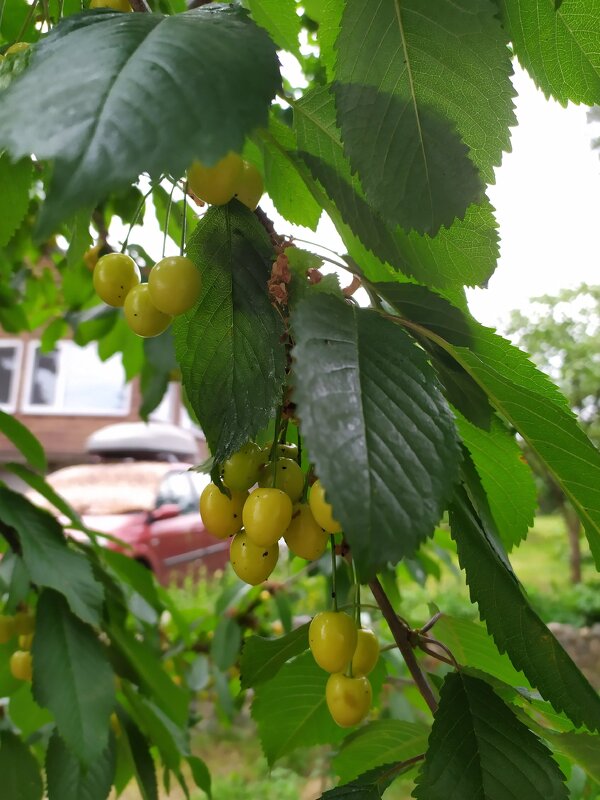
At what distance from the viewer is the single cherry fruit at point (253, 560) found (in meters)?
0.42

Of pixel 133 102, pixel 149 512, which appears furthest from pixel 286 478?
pixel 149 512

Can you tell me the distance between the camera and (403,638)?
1.55 ft

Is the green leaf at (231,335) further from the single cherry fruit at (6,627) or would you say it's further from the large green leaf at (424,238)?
the single cherry fruit at (6,627)

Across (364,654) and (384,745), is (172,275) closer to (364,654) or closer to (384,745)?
(364,654)

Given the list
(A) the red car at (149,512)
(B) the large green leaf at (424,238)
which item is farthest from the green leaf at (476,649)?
(A) the red car at (149,512)

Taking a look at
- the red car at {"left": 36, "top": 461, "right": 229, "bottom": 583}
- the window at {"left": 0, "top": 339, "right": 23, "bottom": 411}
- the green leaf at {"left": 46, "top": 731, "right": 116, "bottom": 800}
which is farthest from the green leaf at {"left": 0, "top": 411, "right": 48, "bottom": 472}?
the window at {"left": 0, "top": 339, "right": 23, "bottom": 411}

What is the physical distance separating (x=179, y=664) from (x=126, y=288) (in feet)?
5.88

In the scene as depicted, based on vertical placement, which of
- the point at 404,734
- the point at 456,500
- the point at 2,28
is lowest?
the point at 404,734

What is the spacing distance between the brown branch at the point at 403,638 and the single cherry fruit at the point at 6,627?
73cm

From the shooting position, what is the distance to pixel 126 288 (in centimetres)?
47

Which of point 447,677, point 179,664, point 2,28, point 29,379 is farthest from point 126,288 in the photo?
point 29,379

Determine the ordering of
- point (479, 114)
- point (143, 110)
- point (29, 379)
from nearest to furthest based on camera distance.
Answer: point (143, 110) → point (479, 114) → point (29, 379)

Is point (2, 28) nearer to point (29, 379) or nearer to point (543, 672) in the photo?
point (543, 672)

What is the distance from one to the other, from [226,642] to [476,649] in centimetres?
132
